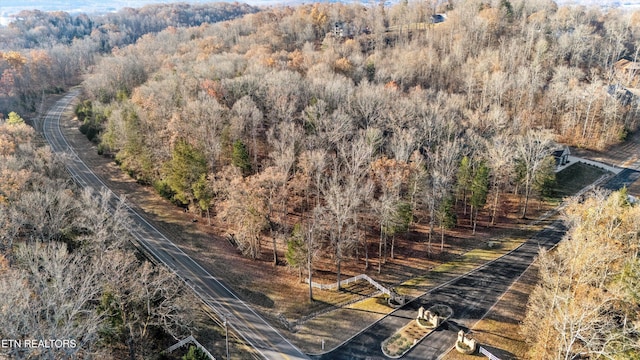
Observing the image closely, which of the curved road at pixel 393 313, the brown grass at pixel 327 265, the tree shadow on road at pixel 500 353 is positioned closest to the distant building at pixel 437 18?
the brown grass at pixel 327 265

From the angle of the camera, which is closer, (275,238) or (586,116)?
(275,238)

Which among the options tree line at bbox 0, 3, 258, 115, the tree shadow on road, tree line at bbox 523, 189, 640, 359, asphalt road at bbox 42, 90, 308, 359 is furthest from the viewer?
tree line at bbox 0, 3, 258, 115

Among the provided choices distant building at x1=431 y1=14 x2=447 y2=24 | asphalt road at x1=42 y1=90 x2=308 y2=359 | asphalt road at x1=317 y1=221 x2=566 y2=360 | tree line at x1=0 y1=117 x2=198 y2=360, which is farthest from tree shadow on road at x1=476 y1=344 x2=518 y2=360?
distant building at x1=431 y1=14 x2=447 y2=24

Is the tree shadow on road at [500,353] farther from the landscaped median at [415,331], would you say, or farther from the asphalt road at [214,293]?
the asphalt road at [214,293]

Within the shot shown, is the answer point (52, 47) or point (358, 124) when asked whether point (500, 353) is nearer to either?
point (358, 124)

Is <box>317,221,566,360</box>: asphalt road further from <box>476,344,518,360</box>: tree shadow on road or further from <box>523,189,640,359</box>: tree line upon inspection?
<box>523,189,640,359</box>: tree line

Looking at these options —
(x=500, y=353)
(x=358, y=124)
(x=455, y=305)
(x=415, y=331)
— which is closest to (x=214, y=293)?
(x=415, y=331)

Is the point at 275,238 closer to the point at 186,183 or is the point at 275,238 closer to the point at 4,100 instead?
the point at 186,183

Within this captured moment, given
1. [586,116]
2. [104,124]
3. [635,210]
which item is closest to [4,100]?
[104,124]
